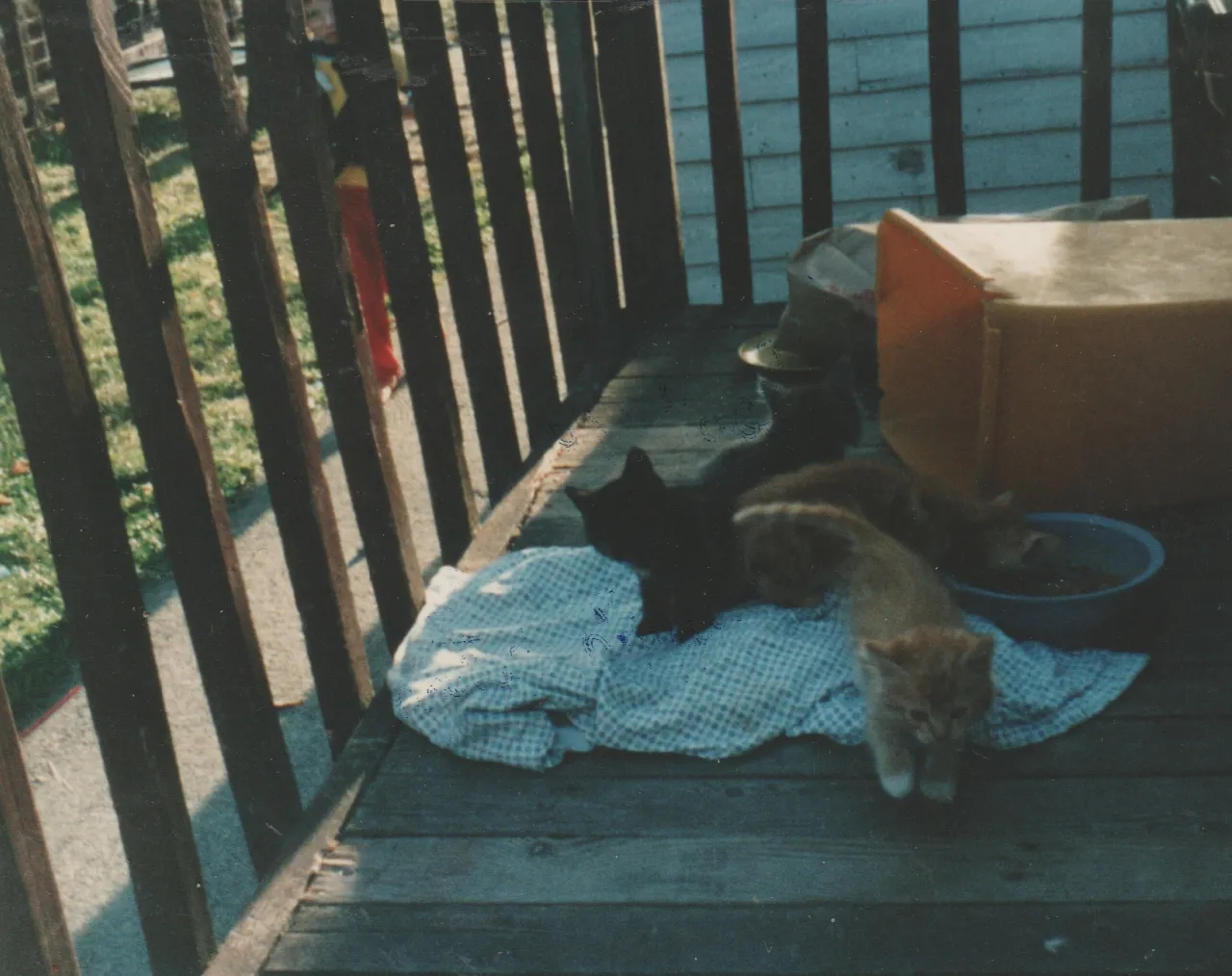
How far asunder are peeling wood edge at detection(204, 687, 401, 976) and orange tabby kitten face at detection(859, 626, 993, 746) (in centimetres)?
103

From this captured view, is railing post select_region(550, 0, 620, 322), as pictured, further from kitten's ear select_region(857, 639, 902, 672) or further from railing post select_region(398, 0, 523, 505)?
kitten's ear select_region(857, 639, 902, 672)

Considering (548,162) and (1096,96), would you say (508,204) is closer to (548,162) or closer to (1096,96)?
(548,162)

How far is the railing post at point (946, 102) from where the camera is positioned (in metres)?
4.45

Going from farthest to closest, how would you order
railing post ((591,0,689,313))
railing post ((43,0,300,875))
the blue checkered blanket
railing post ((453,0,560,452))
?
railing post ((591,0,689,313))
railing post ((453,0,560,452))
the blue checkered blanket
railing post ((43,0,300,875))

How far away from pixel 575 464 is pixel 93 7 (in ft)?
6.83

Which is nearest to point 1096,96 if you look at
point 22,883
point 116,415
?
point 22,883

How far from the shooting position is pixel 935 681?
2281mm

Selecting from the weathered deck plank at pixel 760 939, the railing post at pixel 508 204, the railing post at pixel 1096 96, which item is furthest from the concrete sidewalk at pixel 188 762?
the railing post at pixel 1096 96

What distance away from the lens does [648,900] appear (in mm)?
2189

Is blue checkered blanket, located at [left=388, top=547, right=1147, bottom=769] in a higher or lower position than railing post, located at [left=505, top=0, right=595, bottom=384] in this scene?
lower

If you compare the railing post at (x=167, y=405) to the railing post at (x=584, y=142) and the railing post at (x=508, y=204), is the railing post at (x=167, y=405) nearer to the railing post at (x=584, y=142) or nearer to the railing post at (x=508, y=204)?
the railing post at (x=508, y=204)

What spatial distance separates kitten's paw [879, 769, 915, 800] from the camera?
2.34 metres

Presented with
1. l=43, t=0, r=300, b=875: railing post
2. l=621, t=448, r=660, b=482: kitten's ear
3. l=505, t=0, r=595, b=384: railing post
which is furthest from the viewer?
l=505, t=0, r=595, b=384: railing post

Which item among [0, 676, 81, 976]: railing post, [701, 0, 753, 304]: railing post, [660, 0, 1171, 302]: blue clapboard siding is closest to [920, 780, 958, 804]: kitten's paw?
[0, 676, 81, 976]: railing post
